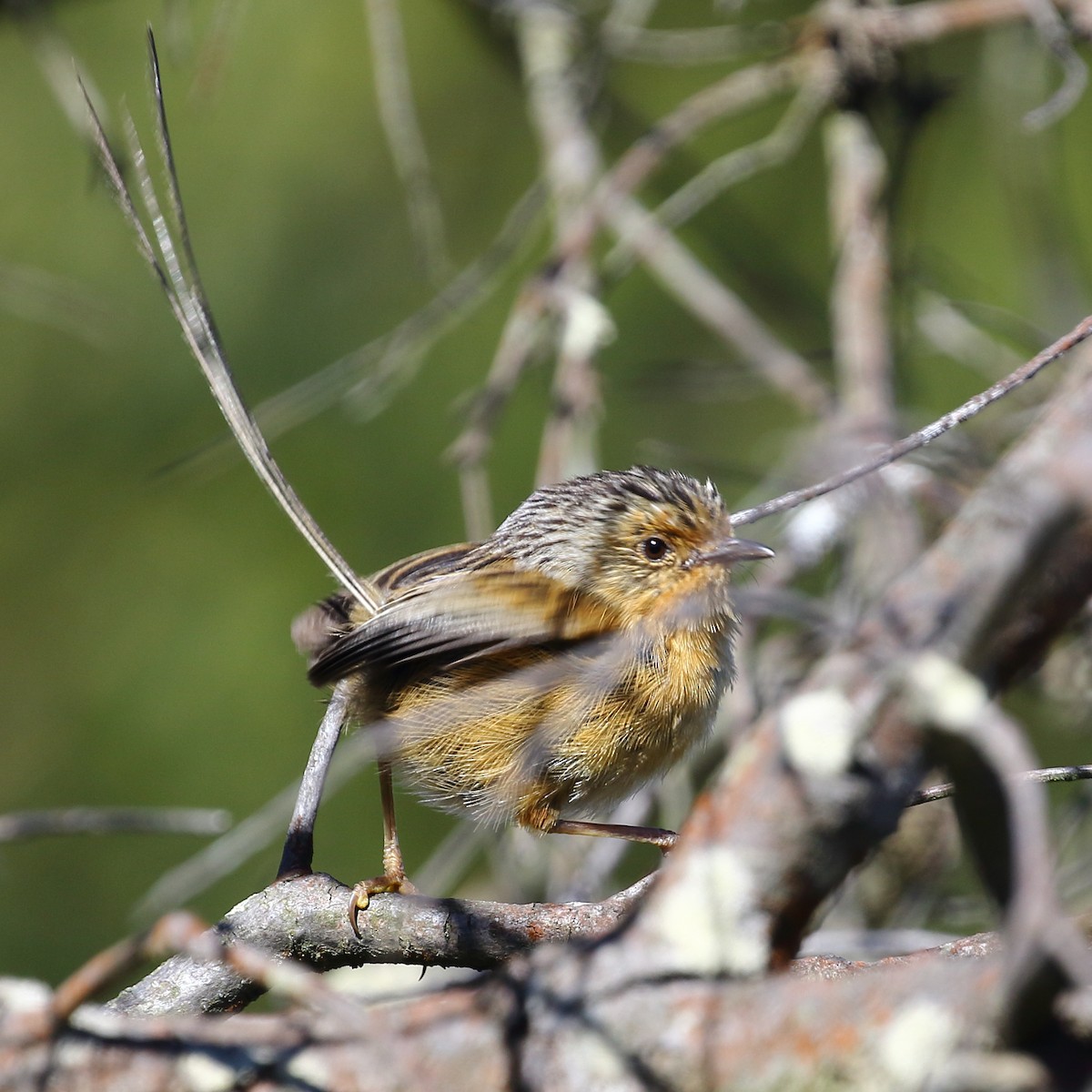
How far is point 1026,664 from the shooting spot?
1.63 meters

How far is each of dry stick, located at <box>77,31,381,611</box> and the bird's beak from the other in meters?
1.09

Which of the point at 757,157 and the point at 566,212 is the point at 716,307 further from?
the point at 566,212

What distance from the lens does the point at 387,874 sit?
10.2 ft

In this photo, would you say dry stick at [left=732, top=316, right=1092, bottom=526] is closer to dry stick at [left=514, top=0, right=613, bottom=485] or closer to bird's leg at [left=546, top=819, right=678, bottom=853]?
bird's leg at [left=546, top=819, right=678, bottom=853]

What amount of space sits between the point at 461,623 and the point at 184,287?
109 cm

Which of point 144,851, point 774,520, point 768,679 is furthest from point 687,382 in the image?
point 144,851

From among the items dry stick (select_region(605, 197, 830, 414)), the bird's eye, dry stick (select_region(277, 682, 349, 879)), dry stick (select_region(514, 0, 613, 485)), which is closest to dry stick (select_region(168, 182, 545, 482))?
dry stick (select_region(514, 0, 613, 485))

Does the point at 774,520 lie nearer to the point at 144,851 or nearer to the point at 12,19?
the point at 12,19

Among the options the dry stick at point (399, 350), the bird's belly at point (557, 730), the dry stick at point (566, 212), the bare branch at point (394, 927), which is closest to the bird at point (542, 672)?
the bird's belly at point (557, 730)

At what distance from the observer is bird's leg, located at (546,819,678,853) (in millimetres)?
3229

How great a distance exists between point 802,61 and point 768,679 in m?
2.16

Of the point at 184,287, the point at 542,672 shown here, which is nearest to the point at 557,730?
the point at 542,672

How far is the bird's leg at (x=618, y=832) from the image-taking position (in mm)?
3229

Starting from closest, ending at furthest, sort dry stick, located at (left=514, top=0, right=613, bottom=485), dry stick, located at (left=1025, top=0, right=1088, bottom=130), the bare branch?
the bare branch
dry stick, located at (left=1025, top=0, right=1088, bottom=130)
dry stick, located at (left=514, top=0, right=613, bottom=485)
